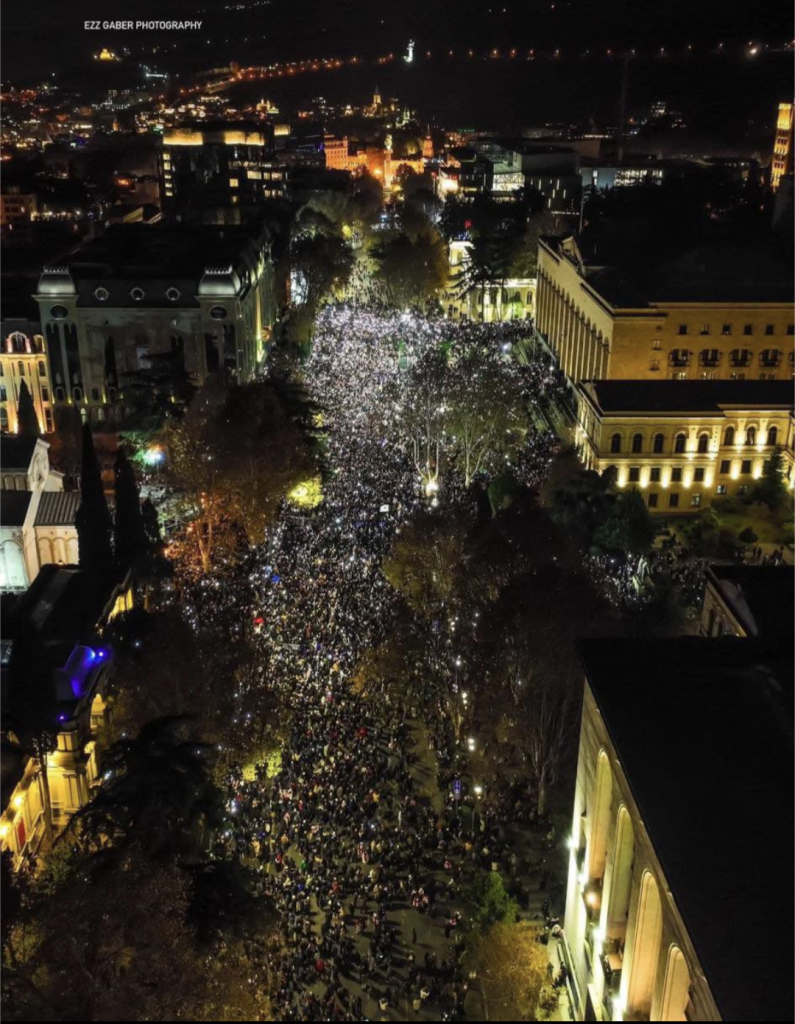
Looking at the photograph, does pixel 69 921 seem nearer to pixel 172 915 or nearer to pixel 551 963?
pixel 172 915

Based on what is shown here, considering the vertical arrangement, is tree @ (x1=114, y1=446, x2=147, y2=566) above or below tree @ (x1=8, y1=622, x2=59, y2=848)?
below

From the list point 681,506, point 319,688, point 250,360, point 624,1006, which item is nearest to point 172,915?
A: point 624,1006

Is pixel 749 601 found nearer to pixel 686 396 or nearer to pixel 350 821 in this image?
pixel 350 821

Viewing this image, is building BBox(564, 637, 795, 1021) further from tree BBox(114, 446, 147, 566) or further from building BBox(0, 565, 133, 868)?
tree BBox(114, 446, 147, 566)

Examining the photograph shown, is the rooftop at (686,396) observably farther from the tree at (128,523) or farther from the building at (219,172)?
the building at (219,172)

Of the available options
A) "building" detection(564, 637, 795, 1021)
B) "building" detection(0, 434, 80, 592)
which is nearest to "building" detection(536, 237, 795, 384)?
"building" detection(0, 434, 80, 592)

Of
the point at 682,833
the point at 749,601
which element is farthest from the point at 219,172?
the point at 682,833
